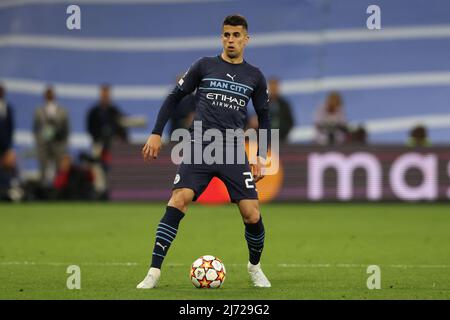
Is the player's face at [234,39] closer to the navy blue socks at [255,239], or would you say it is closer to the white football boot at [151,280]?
the navy blue socks at [255,239]

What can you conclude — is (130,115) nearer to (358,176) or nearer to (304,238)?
(358,176)

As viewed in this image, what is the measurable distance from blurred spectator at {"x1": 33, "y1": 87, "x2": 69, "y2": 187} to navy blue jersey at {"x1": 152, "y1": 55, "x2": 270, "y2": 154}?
1191cm

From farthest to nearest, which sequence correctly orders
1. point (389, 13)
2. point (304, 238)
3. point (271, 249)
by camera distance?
point (389, 13) → point (304, 238) → point (271, 249)

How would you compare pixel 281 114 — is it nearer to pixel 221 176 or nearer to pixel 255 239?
pixel 255 239

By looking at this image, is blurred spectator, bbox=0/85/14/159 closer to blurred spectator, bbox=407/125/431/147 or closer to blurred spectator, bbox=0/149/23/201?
blurred spectator, bbox=0/149/23/201

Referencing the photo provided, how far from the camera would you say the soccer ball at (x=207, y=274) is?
862 cm

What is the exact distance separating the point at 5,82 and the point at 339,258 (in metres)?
13.0

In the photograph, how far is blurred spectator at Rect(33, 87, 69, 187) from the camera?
2055cm

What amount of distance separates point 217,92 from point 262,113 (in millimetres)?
527

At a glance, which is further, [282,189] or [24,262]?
[282,189]

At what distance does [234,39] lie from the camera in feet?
28.4

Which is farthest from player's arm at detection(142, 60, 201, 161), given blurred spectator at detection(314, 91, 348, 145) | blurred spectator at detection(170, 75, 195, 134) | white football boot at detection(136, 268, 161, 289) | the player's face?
blurred spectator at detection(314, 91, 348, 145)

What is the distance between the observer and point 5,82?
73.8 feet

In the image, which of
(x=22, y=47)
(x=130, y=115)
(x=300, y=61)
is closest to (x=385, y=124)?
(x=300, y=61)
